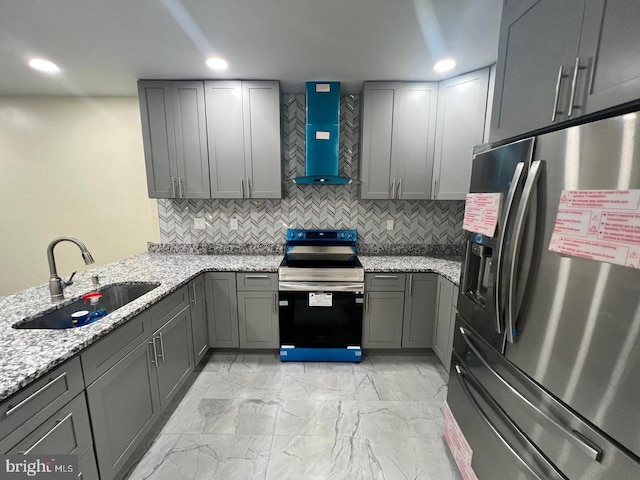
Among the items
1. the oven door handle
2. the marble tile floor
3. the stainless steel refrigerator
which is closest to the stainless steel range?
the oven door handle

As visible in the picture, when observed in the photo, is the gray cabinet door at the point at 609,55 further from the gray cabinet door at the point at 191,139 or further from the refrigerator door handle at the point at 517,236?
the gray cabinet door at the point at 191,139

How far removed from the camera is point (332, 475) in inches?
55.8

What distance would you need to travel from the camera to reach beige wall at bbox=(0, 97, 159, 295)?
2.61 metres

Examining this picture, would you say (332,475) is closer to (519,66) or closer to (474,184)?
(474,184)

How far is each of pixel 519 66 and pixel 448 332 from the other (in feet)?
5.99

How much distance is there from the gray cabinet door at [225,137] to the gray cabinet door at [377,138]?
115 centimetres

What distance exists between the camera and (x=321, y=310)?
2.31 metres

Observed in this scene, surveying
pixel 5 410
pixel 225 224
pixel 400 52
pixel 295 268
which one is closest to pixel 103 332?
pixel 5 410

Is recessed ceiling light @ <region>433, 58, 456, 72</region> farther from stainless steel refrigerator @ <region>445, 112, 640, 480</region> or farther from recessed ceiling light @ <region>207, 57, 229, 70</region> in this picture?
recessed ceiling light @ <region>207, 57, 229, 70</region>

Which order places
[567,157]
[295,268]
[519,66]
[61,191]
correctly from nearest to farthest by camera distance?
[567,157], [519,66], [295,268], [61,191]

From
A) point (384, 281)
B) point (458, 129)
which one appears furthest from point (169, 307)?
point (458, 129)

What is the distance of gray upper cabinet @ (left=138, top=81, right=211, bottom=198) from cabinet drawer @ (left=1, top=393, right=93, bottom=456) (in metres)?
1.82

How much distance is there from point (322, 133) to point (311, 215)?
0.84 m

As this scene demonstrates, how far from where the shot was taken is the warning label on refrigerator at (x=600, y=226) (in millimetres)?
655
